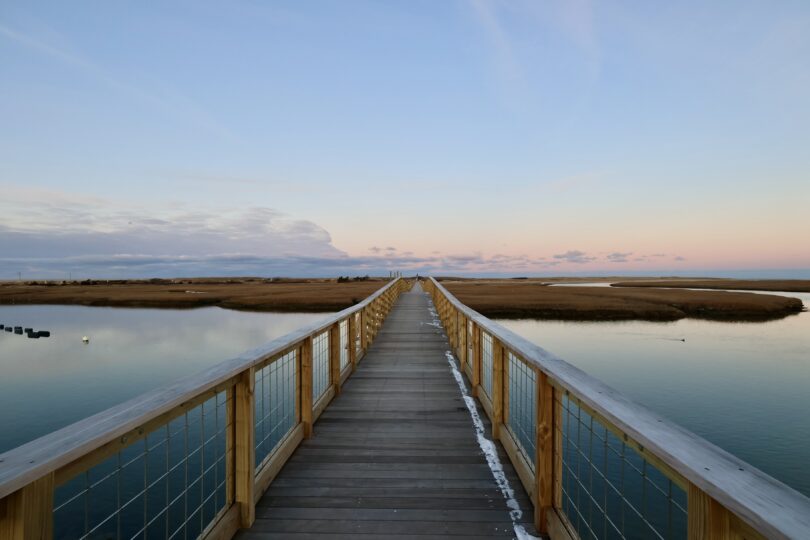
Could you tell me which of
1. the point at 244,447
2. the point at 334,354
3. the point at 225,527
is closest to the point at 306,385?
the point at 334,354

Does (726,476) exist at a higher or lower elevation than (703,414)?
higher

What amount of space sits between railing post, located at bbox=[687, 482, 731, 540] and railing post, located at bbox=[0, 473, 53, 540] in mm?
1939

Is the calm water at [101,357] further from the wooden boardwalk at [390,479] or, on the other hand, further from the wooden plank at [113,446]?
the wooden plank at [113,446]

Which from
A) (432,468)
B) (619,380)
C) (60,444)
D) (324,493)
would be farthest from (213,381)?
(619,380)

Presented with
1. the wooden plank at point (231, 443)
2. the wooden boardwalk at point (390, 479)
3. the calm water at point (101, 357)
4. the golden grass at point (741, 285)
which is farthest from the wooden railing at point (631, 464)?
the golden grass at point (741, 285)

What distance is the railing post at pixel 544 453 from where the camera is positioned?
2.52m

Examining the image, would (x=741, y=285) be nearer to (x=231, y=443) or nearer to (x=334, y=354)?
(x=334, y=354)

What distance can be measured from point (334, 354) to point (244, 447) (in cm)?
244

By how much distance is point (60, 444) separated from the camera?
1290 millimetres

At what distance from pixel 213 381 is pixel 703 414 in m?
11.0

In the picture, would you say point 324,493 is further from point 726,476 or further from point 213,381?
point 726,476

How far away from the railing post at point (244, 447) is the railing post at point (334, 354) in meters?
2.11

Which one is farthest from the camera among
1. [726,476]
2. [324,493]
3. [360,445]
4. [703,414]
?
[703,414]

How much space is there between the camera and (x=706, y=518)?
4.16 ft
